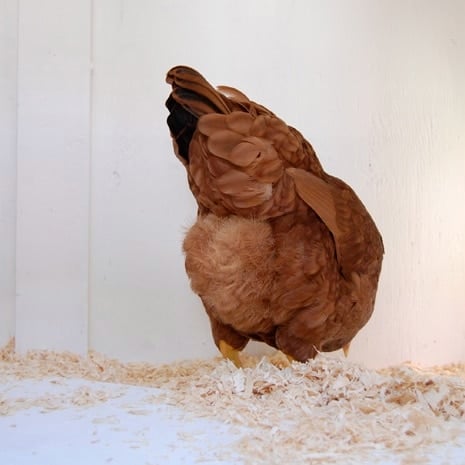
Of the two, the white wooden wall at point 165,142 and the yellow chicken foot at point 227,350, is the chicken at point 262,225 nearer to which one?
the yellow chicken foot at point 227,350

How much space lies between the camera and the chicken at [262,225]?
1.80 meters

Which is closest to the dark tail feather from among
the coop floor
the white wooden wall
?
the white wooden wall

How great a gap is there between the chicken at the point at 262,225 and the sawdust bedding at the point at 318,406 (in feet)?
0.67

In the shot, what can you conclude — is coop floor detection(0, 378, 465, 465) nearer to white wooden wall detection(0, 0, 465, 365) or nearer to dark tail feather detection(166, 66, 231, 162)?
dark tail feather detection(166, 66, 231, 162)

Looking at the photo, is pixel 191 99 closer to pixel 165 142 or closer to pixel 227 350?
pixel 165 142

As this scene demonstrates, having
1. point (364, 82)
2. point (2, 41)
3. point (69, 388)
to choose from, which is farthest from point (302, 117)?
point (69, 388)

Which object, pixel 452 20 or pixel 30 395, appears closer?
pixel 30 395

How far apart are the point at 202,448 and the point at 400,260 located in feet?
5.93

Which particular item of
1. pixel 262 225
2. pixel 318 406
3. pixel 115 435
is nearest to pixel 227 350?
pixel 262 225

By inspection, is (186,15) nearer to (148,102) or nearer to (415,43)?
(148,102)

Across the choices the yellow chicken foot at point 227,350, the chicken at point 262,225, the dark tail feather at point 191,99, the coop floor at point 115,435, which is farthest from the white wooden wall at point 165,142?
the coop floor at point 115,435

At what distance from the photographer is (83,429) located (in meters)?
1.22

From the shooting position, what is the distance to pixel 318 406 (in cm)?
140

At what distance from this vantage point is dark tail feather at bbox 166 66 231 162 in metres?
1.80
